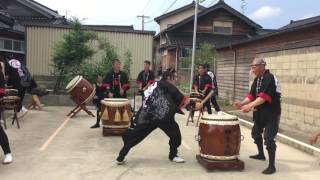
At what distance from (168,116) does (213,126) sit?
0.78m

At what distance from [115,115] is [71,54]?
10.7 m

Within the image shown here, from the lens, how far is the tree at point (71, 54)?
2150 cm

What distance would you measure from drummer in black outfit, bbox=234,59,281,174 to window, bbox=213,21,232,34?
106ft

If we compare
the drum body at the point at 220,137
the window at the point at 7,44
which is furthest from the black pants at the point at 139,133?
the window at the point at 7,44

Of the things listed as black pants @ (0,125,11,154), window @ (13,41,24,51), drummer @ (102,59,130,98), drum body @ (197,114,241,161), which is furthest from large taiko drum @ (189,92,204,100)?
window @ (13,41,24,51)

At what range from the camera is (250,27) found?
41312 millimetres

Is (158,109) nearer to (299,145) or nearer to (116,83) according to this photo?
(299,145)

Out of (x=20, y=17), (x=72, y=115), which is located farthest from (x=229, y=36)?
(x=72, y=115)

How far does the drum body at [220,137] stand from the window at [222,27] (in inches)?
1304

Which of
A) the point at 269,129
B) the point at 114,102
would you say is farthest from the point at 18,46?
the point at 269,129

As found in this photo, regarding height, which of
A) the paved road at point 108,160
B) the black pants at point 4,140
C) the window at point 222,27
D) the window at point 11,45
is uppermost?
the window at point 222,27

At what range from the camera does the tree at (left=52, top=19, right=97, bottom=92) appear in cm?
2150

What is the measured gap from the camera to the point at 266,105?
843cm

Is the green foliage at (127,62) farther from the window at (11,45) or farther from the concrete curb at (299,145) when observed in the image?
the concrete curb at (299,145)
